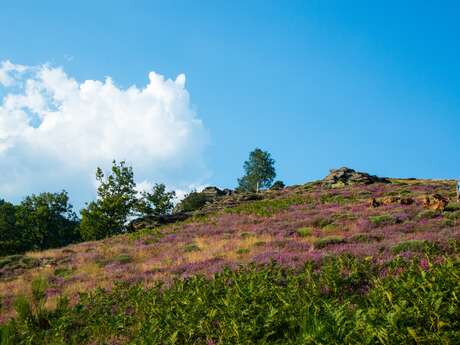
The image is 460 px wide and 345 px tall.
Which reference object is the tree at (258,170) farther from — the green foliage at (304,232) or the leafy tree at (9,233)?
the green foliage at (304,232)

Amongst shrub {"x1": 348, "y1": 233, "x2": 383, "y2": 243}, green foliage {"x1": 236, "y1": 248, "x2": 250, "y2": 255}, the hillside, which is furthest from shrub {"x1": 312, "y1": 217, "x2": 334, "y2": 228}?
green foliage {"x1": 236, "y1": 248, "x2": 250, "y2": 255}

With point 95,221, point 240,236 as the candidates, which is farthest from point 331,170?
point 240,236

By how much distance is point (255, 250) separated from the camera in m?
18.6

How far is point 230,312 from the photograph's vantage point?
28.3 feet

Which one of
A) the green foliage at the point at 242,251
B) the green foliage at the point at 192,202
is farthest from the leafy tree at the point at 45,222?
the green foliage at the point at 242,251

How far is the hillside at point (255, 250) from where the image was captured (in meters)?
14.1

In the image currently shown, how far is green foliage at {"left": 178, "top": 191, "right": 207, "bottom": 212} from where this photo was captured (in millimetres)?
63438

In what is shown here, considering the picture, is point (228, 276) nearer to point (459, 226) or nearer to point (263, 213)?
point (459, 226)

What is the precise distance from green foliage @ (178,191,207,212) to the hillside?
95.2ft

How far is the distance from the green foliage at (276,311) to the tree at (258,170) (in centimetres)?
8224

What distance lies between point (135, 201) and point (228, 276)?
140 ft

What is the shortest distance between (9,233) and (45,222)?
551 centimetres

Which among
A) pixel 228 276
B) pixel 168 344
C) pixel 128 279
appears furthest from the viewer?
pixel 128 279

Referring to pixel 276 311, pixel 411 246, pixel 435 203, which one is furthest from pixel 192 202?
pixel 276 311
